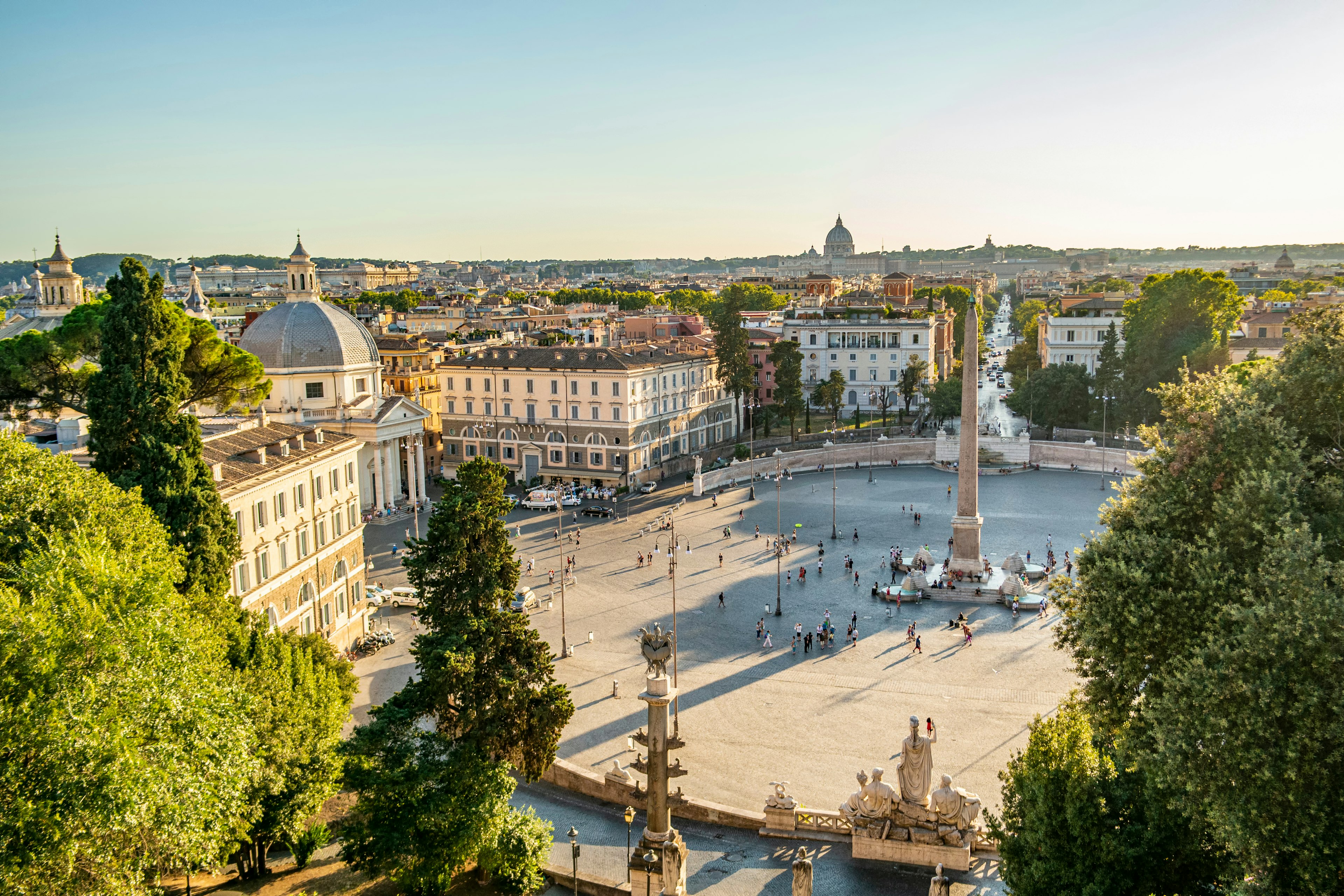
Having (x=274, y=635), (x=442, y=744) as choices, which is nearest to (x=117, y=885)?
(x=442, y=744)

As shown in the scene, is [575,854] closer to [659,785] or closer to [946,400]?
[659,785]

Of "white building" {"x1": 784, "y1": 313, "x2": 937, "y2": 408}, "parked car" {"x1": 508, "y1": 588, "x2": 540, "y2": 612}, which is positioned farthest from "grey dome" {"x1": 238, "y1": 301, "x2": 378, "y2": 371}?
"white building" {"x1": 784, "y1": 313, "x2": 937, "y2": 408}

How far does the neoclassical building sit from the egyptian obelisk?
1074 inches

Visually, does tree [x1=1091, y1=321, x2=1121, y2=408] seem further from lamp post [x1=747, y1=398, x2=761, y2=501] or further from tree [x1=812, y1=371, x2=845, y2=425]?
lamp post [x1=747, y1=398, x2=761, y2=501]

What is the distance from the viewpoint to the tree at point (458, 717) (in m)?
16.4

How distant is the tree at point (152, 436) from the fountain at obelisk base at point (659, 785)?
9763 mm

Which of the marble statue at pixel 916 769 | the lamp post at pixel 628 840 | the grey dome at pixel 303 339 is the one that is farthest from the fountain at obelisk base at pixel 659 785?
the grey dome at pixel 303 339

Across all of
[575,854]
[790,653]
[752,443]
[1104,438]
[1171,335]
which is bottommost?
[790,653]

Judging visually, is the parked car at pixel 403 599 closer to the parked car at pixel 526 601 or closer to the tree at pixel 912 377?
the parked car at pixel 526 601

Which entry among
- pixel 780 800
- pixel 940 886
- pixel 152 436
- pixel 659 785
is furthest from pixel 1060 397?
pixel 152 436

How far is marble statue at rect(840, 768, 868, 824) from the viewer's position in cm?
1788

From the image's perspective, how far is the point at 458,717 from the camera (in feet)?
56.0

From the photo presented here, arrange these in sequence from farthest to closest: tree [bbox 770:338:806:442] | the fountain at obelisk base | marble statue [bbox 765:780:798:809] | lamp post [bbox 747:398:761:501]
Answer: tree [bbox 770:338:806:442] → lamp post [bbox 747:398:761:501] → marble statue [bbox 765:780:798:809] → the fountain at obelisk base

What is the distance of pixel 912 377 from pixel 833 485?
23556mm
